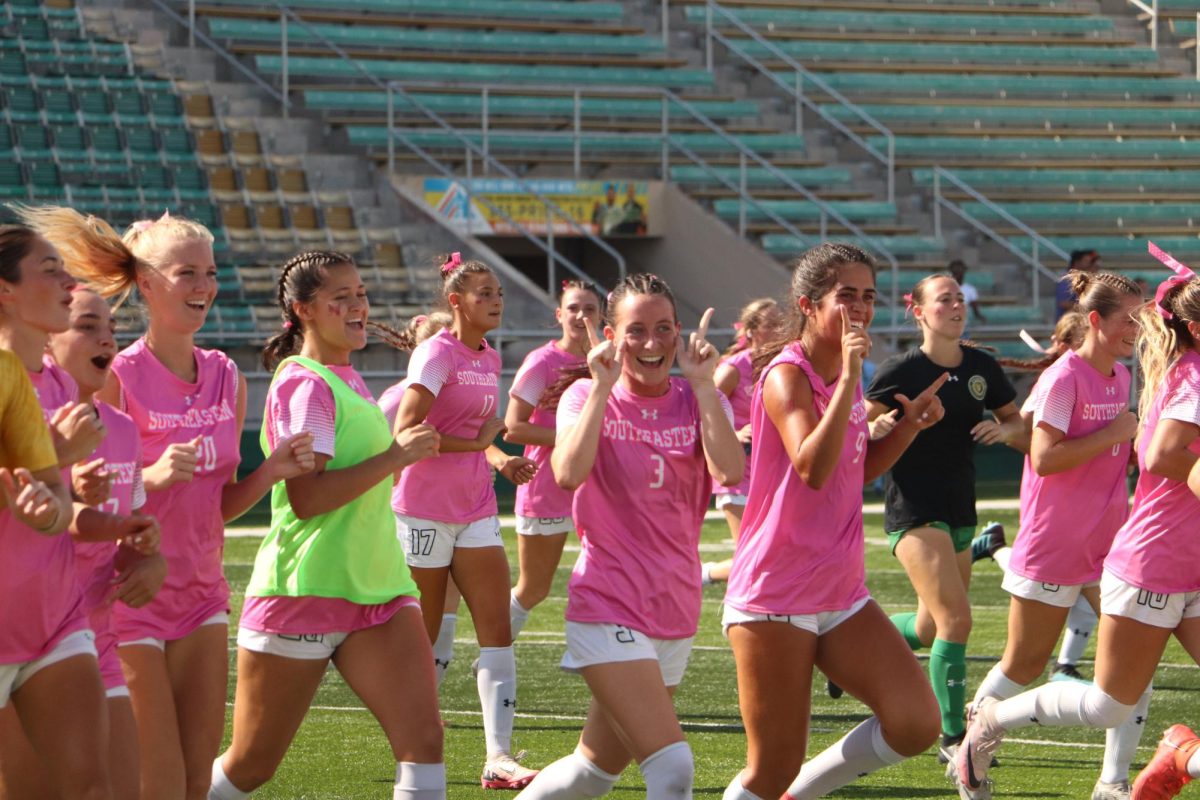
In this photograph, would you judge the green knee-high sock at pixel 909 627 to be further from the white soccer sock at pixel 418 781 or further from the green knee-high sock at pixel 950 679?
the white soccer sock at pixel 418 781

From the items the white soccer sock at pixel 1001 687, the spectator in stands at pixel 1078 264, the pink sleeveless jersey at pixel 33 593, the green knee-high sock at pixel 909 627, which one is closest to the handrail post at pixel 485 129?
the spectator in stands at pixel 1078 264

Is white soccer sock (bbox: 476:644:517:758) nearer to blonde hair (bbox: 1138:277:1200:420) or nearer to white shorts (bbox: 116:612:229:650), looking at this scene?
white shorts (bbox: 116:612:229:650)

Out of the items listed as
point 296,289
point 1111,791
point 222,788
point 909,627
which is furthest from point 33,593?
point 909,627

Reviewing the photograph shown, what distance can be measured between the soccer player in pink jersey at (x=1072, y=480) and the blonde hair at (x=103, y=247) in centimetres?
325

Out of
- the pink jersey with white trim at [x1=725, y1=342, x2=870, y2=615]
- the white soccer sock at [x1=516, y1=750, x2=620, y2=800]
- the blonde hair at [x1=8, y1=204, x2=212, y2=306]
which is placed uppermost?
the blonde hair at [x1=8, y1=204, x2=212, y2=306]

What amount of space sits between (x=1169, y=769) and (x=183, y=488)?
10.0 ft

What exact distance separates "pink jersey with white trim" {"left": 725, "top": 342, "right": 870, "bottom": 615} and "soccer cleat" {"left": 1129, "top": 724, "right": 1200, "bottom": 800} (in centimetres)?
119

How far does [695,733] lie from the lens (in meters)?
8.19

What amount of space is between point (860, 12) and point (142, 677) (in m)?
23.1

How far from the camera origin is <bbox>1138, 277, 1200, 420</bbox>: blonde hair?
5949 millimetres

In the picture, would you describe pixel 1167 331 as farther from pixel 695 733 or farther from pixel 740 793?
pixel 695 733

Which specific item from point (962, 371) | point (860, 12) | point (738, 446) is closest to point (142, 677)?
point (738, 446)

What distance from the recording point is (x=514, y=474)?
7469mm

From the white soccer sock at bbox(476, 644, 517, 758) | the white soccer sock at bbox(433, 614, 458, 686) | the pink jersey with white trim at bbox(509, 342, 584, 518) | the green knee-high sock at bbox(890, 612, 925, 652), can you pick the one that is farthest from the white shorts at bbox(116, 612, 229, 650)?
the green knee-high sock at bbox(890, 612, 925, 652)
